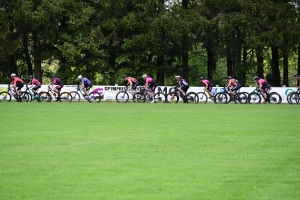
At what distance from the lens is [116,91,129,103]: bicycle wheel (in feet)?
130

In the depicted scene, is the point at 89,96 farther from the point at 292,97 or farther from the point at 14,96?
the point at 292,97

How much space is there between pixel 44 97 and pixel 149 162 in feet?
96.9

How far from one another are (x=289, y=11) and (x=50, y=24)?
1831cm

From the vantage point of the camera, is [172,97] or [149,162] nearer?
[149,162]

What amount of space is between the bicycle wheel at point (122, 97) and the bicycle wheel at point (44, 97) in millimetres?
4074

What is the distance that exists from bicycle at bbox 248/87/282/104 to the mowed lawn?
1965 cm

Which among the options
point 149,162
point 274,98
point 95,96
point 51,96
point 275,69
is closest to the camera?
point 149,162

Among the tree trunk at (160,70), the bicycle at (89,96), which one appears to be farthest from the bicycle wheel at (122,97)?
the tree trunk at (160,70)

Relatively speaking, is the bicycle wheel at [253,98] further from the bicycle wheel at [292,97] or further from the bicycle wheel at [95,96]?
the bicycle wheel at [95,96]

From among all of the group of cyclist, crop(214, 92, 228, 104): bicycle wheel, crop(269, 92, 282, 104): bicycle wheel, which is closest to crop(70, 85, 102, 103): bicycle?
the group of cyclist

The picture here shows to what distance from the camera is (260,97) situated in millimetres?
38875

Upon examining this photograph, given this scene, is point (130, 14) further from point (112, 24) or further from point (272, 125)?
point (272, 125)

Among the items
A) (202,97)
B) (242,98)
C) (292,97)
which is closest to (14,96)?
(202,97)

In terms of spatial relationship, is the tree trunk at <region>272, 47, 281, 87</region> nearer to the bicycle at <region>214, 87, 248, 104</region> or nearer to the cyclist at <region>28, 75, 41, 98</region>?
the bicycle at <region>214, 87, 248, 104</region>
